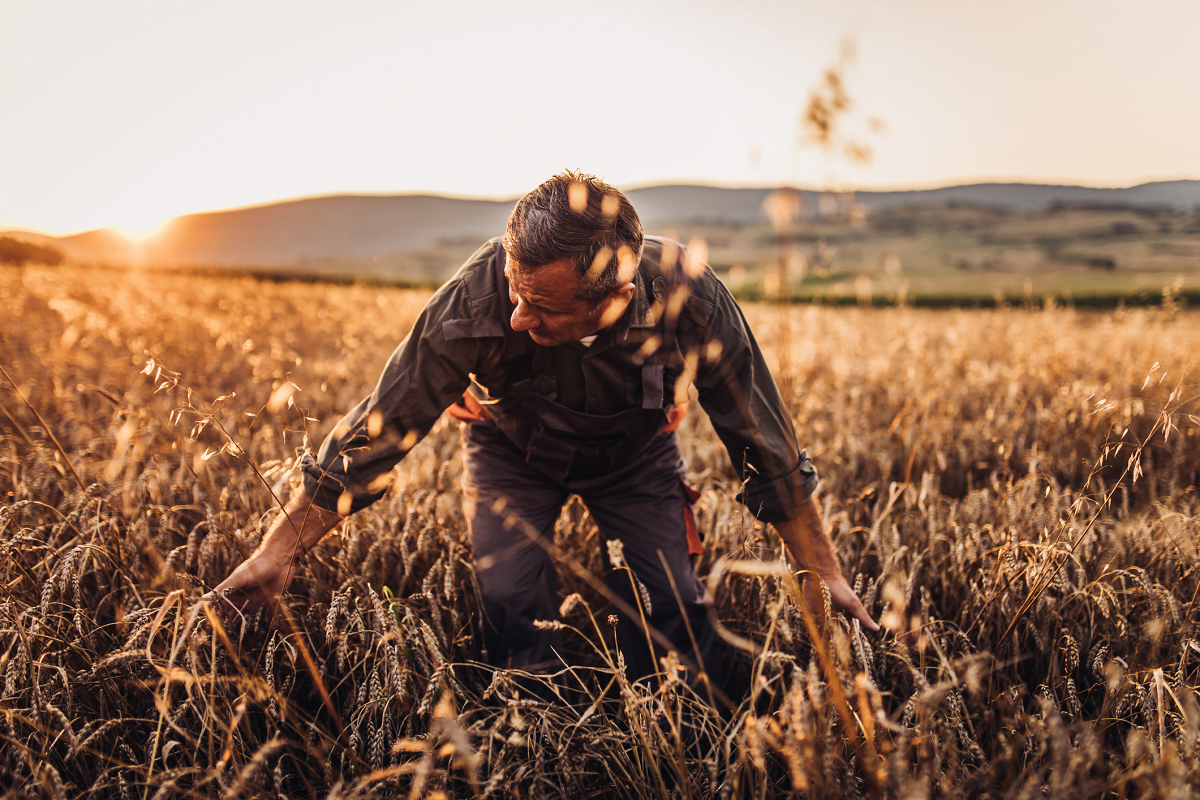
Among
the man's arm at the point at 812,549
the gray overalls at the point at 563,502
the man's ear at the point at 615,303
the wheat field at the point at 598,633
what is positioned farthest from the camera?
the gray overalls at the point at 563,502

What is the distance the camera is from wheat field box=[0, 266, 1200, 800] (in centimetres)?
135

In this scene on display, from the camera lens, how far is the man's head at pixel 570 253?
5.63 ft

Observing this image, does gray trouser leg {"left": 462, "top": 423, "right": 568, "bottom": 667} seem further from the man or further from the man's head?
the man's head

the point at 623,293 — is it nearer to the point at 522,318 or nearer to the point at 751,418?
the point at 522,318

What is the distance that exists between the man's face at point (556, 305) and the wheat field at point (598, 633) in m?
0.57

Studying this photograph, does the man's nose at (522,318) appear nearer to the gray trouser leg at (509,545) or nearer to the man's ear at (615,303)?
the man's ear at (615,303)

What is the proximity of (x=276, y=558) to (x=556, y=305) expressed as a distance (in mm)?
1193

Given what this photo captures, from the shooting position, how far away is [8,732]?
156 centimetres

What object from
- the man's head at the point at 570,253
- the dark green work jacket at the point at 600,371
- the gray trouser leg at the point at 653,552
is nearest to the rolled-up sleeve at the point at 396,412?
the dark green work jacket at the point at 600,371

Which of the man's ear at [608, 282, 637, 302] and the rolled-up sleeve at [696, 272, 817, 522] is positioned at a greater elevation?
the man's ear at [608, 282, 637, 302]

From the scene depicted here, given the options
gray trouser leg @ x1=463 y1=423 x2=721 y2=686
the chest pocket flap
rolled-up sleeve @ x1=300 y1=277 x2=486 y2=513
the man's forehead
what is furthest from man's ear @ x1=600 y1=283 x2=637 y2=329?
gray trouser leg @ x1=463 y1=423 x2=721 y2=686

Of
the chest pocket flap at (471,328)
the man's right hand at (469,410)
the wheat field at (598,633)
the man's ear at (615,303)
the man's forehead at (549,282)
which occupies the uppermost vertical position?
the man's forehead at (549,282)

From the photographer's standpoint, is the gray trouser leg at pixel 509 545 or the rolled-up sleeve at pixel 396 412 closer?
the rolled-up sleeve at pixel 396 412

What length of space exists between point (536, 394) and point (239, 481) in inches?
70.9
